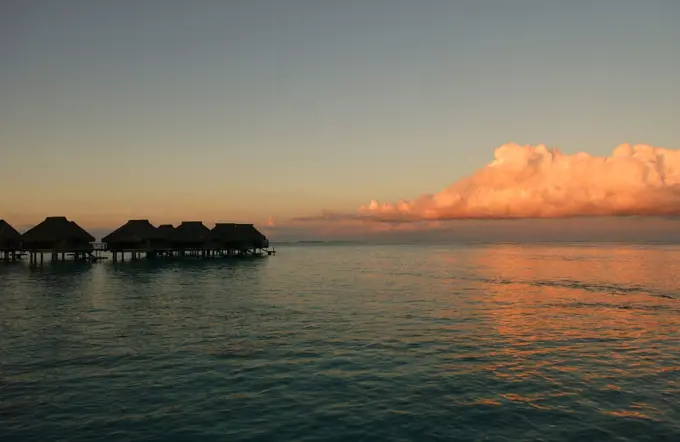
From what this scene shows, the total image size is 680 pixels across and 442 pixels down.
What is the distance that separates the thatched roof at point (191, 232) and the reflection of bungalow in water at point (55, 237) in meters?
15.4

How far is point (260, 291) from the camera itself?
44.2m

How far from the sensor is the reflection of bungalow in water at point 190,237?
3423 inches

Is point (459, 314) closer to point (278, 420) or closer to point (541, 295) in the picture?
point (541, 295)

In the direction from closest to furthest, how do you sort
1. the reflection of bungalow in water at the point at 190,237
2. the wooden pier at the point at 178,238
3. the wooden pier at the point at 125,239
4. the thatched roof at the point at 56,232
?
the thatched roof at the point at 56,232
the wooden pier at the point at 125,239
the wooden pier at the point at 178,238
the reflection of bungalow in water at the point at 190,237

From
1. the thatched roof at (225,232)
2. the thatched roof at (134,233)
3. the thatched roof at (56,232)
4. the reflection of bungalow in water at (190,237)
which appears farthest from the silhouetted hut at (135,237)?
the thatched roof at (225,232)

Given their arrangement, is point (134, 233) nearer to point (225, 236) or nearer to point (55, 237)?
point (55, 237)

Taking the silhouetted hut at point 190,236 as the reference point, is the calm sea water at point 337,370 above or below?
below

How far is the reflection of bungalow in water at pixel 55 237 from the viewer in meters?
72.0

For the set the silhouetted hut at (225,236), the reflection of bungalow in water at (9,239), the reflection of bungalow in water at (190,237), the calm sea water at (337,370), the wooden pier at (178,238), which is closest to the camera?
the calm sea water at (337,370)

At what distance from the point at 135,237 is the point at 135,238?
0.70ft

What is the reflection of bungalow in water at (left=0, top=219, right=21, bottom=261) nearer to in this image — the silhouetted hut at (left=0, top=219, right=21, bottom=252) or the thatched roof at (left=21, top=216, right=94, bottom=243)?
the silhouetted hut at (left=0, top=219, right=21, bottom=252)

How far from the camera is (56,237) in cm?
7238

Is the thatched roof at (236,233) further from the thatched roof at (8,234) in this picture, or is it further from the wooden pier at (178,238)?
the thatched roof at (8,234)

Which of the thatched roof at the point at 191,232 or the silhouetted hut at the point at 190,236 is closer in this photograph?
the silhouetted hut at the point at 190,236
